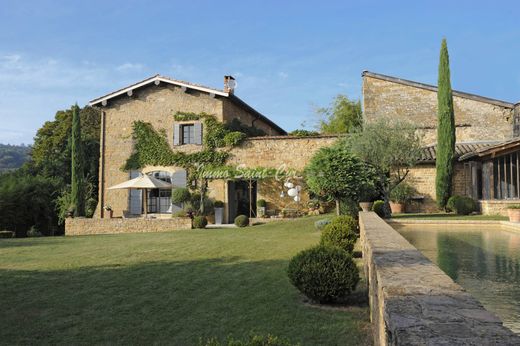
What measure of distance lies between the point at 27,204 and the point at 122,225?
7.35m

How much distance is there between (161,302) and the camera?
531 cm

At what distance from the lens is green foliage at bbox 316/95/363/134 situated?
3297 cm

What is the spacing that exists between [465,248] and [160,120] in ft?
53.8

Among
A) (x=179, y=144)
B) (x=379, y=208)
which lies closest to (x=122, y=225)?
(x=179, y=144)

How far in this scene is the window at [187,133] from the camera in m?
20.7

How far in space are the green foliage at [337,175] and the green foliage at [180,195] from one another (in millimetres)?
8216

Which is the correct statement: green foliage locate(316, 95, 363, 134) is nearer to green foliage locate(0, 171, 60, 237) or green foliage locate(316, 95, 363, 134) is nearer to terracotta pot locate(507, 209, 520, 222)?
terracotta pot locate(507, 209, 520, 222)

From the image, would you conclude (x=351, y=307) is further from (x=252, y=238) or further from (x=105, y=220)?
(x=105, y=220)

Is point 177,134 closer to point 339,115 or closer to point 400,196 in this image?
point 400,196

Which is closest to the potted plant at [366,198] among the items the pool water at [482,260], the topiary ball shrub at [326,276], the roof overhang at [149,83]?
the pool water at [482,260]

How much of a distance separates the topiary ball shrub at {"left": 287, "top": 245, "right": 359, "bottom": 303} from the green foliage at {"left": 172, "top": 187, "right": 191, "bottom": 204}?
14.5 metres

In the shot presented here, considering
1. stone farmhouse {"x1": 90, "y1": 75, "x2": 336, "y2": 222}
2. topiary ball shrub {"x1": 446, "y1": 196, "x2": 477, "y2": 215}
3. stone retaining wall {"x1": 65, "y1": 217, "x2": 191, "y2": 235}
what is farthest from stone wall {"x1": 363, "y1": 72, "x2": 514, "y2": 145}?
stone retaining wall {"x1": 65, "y1": 217, "x2": 191, "y2": 235}

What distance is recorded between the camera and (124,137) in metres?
21.4

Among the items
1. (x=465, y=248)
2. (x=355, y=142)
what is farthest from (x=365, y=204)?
(x=465, y=248)
